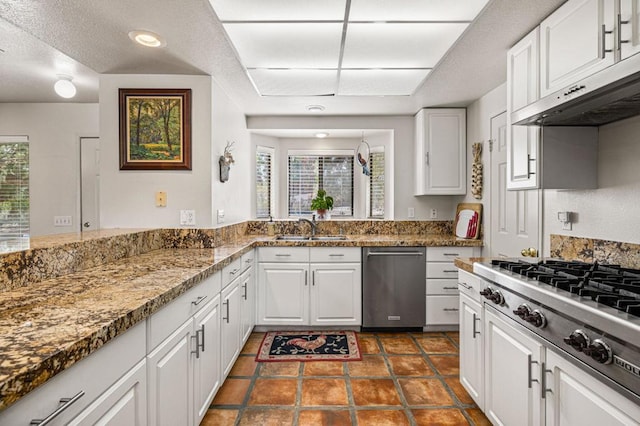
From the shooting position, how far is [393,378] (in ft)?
8.32

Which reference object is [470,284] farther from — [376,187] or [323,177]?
[323,177]

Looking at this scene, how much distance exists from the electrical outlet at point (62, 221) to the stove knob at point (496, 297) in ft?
13.5

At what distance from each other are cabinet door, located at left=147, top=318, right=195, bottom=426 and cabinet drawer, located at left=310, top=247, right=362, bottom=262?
1.78 m

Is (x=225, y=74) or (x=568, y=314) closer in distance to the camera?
(x=568, y=314)

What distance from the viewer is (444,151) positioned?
3.71 meters

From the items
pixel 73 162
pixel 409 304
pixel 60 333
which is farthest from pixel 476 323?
pixel 73 162

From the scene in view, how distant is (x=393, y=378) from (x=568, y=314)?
5.23ft

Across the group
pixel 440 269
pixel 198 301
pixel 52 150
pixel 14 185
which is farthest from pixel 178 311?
pixel 14 185

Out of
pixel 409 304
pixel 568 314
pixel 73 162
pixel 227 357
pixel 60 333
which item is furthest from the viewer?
pixel 73 162

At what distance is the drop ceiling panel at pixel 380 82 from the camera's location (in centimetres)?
271

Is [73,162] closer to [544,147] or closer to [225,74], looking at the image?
[225,74]

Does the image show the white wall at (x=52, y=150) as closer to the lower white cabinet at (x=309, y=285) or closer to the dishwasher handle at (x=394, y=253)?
the lower white cabinet at (x=309, y=285)

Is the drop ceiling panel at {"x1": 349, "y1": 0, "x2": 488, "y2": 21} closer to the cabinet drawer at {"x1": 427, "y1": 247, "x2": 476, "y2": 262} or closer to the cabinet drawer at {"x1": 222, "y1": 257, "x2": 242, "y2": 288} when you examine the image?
the cabinet drawer at {"x1": 222, "y1": 257, "x2": 242, "y2": 288}

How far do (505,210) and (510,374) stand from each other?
1.65 m
